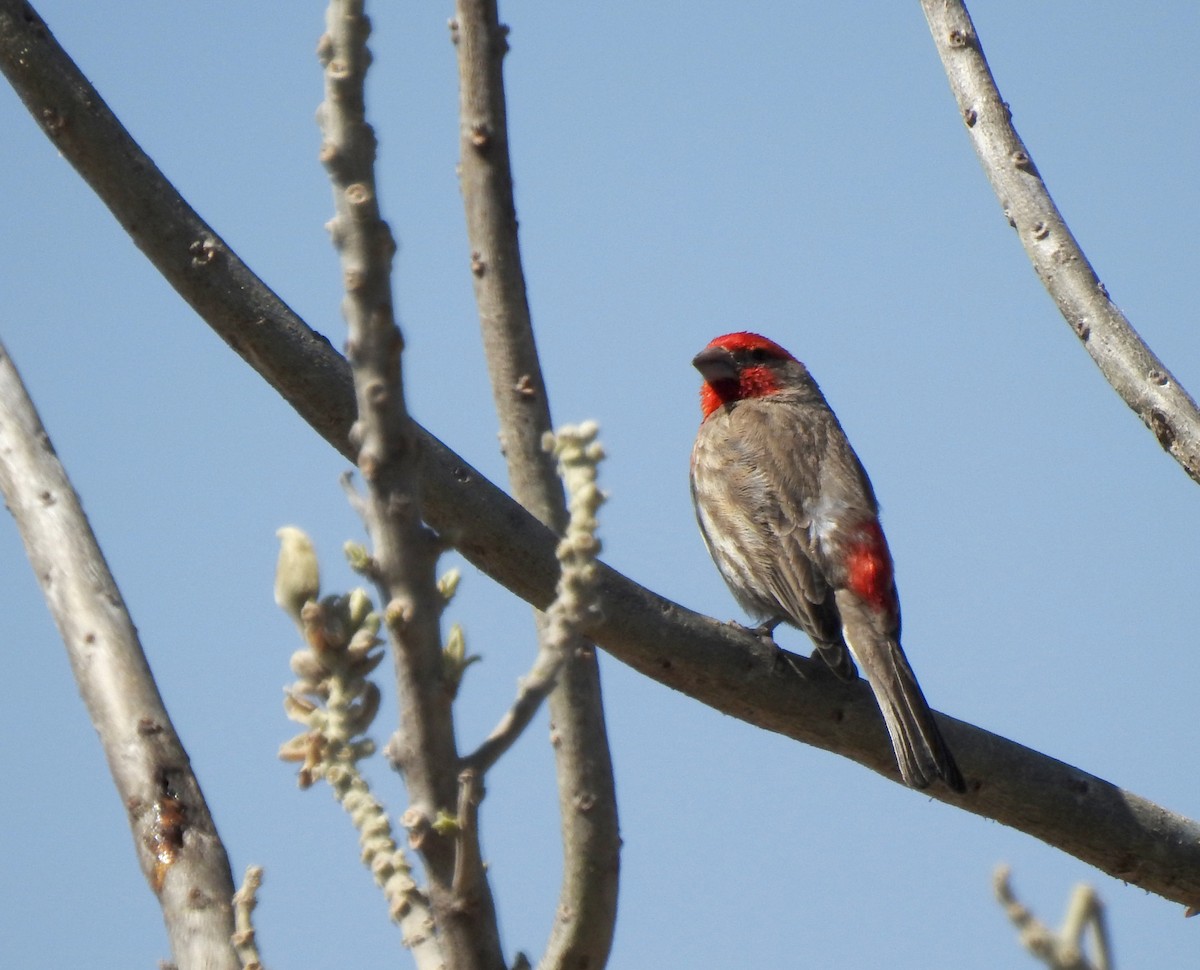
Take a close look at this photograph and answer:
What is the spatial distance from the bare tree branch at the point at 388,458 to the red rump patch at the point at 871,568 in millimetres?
4456

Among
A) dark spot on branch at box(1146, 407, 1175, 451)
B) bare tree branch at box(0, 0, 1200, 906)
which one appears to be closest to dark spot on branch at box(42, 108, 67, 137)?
bare tree branch at box(0, 0, 1200, 906)

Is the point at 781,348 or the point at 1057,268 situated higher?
the point at 781,348

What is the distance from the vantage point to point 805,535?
6363mm

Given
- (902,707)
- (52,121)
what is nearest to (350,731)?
(52,121)

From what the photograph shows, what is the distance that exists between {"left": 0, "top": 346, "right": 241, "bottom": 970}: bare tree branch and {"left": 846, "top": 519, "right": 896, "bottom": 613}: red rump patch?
10.1 ft

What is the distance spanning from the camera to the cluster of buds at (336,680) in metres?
1.88

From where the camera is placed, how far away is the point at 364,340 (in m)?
1.74

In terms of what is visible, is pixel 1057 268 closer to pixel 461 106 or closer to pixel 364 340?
pixel 461 106

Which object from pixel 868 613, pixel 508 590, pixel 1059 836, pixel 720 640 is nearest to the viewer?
pixel 508 590

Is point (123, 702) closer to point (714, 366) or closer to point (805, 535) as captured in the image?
point (805, 535)

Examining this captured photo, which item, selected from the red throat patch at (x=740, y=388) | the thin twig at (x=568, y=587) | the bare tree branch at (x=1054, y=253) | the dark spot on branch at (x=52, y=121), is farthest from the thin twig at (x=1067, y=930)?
the red throat patch at (x=740, y=388)

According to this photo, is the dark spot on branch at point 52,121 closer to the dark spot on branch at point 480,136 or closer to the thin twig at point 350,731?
the dark spot on branch at point 480,136

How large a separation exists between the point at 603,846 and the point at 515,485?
121 cm

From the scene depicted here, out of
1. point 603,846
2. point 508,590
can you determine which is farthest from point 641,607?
point 603,846
